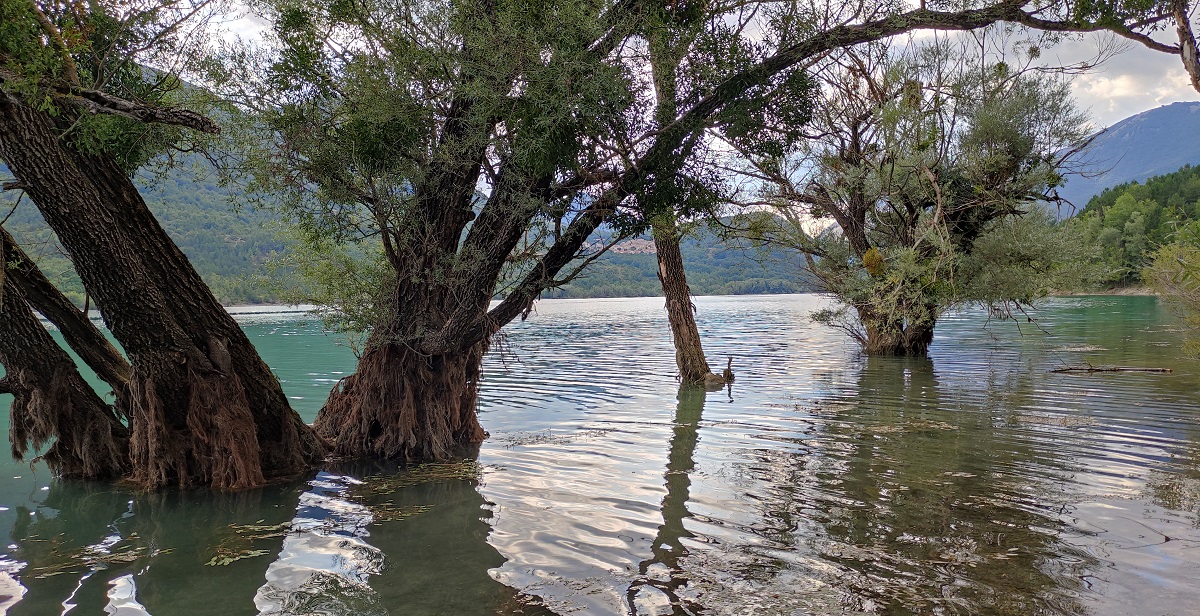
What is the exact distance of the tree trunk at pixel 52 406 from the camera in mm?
9664

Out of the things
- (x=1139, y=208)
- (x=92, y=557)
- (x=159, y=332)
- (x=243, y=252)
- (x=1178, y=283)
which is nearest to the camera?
(x=92, y=557)

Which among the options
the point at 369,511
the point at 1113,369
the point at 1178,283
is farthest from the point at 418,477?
the point at 1113,369

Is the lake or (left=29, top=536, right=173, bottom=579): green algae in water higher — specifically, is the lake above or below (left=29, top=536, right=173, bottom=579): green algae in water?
above

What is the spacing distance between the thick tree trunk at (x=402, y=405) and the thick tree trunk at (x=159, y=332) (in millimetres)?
1071

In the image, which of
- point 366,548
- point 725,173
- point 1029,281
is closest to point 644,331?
point 1029,281

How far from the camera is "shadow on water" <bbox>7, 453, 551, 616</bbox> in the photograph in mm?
5816

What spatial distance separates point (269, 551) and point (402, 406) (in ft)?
13.7

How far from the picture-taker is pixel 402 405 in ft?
36.7

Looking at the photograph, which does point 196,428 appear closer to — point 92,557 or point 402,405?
point 92,557

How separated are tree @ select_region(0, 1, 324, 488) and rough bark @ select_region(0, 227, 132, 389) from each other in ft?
1.43

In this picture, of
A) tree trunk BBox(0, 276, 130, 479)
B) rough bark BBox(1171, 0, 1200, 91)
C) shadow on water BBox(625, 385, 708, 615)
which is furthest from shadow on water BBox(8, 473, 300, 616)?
rough bark BBox(1171, 0, 1200, 91)

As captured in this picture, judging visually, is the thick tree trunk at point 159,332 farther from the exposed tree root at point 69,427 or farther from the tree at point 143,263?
the exposed tree root at point 69,427

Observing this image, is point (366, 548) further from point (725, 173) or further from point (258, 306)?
point (258, 306)

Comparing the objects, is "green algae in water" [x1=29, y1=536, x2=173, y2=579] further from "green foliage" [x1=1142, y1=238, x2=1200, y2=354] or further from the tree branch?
"green foliage" [x1=1142, y1=238, x2=1200, y2=354]
